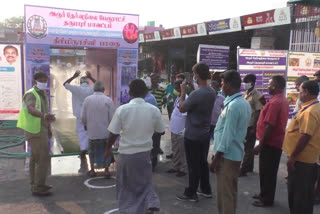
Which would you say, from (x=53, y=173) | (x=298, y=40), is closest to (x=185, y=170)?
(x=53, y=173)

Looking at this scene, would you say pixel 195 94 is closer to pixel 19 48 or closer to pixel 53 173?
pixel 53 173

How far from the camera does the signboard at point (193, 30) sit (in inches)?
601

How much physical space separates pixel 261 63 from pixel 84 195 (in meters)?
5.35

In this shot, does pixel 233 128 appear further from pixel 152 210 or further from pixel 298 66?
pixel 298 66

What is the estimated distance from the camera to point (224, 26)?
13.6m

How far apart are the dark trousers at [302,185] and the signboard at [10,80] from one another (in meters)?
6.49

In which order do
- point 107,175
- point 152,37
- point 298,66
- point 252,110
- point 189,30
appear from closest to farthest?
point 107,175 < point 252,110 < point 298,66 < point 189,30 < point 152,37

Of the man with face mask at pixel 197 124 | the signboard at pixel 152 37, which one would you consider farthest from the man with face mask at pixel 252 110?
the signboard at pixel 152 37

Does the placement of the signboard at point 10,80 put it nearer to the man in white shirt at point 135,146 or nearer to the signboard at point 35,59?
the signboard at point 35,59

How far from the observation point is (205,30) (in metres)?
15.1

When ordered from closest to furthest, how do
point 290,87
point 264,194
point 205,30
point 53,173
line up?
1. point 264,194
2. point 53,173
3. point 290,87
4. point 205,30

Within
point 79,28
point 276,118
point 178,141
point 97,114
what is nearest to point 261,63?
point 178,141

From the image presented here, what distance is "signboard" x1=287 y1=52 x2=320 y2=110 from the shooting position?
8.01 meters

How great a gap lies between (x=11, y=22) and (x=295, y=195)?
60.9 meters
